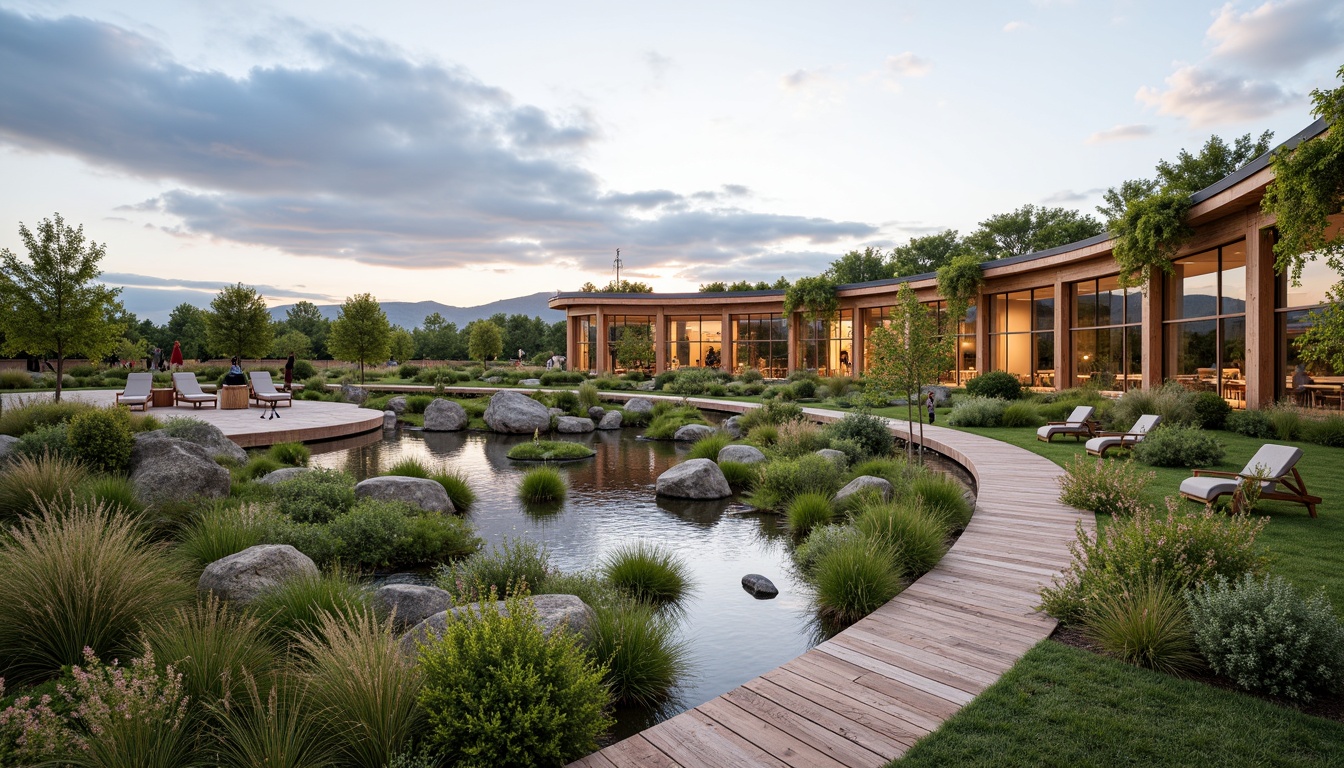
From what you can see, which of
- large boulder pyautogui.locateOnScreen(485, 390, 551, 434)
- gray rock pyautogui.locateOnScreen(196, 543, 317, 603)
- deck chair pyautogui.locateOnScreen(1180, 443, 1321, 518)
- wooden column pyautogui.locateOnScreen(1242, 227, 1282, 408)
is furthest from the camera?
large boulder pyautogui.locateOnScreen(485, 390, 551, 434)

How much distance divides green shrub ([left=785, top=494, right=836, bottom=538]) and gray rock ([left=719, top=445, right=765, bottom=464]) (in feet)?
11.2

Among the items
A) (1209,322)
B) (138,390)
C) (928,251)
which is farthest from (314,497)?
(928,251)

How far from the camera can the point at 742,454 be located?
1241 centimetres

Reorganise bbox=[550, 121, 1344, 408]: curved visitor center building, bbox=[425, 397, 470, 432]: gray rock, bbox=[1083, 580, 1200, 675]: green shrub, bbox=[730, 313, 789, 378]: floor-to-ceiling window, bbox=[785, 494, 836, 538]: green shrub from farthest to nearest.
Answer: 1. bbox=[730, 313, 789, 378]: floor-to-ceiling window
2. bbox=[425, 397, 470, 432]: gray rock
3. bbox=[550, 121, 1344, 408]: curved visitor center building
4. bbox=[785, 494, 836, 538]: green shrub
5. bbox=[1083, 580, 1200, 675]: green shrub

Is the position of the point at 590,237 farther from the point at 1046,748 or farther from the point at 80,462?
the point at 1046,748

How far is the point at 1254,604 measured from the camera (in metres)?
3.62

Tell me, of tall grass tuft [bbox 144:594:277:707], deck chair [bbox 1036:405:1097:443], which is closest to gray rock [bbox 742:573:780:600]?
tall grass tuft [bbox 144:594:277:707]

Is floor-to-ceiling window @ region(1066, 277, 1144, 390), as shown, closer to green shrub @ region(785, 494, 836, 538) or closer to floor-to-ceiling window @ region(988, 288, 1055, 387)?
floor-to-ceiling window @ region(988, 288, 1055, 387)

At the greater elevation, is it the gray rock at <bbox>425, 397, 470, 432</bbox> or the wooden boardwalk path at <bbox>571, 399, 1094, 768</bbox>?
the gray rock at <bbox>425, 397, 470, 432</bbox>

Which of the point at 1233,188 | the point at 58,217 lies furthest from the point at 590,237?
the point at 1233,188

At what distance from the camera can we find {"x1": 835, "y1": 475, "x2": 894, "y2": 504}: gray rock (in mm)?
8586

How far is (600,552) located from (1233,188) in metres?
15.2

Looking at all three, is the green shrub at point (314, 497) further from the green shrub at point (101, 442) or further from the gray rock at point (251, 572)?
the gray rock at point (251, 572)

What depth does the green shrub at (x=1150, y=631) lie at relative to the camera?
3.77 metres
